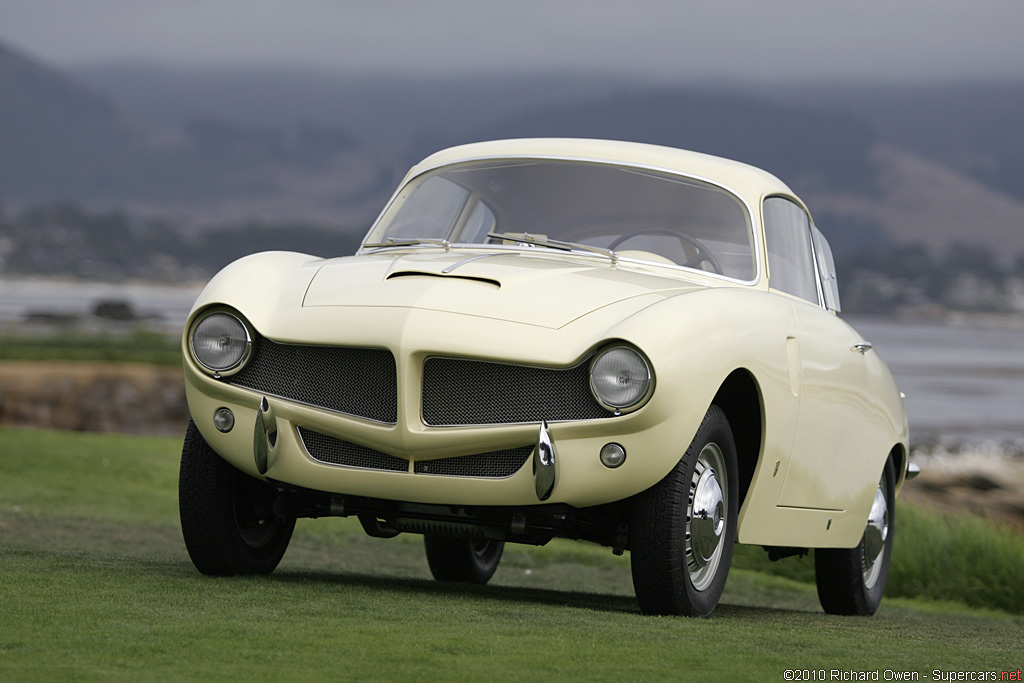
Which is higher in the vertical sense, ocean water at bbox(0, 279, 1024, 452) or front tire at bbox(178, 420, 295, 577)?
front tire at bbox(178, 420, 295, 577)

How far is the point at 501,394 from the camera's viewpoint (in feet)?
14.5

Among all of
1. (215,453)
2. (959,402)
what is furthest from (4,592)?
(959,402)

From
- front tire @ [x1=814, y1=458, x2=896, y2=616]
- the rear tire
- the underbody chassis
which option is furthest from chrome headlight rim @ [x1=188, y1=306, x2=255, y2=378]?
front tire @ [x1=814, y1=458, x2=896, y2=616]

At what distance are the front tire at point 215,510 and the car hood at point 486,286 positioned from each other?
72cm

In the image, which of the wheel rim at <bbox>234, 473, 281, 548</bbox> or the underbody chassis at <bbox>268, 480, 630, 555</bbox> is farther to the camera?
the wheel rim at <bbox>234, 473, 281, 548</bbox>

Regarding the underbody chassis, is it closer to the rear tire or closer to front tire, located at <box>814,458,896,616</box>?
front tire, located at <box>814,458,896,616</box>

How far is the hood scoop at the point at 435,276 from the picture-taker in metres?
4.70

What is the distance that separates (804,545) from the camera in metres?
5.56

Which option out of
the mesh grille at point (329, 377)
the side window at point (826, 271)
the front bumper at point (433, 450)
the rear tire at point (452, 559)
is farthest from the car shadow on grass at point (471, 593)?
the side window at point (826, 271)

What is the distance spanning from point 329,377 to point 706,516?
134 centimetres

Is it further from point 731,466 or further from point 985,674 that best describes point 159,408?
point 985,674

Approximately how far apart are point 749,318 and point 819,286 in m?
1.74

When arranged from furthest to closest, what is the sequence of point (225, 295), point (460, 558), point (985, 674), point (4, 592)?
point (460, 558) < point (225, 295) < point (4, 592) < point (985, 674)

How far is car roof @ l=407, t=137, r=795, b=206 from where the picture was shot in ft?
19.6
